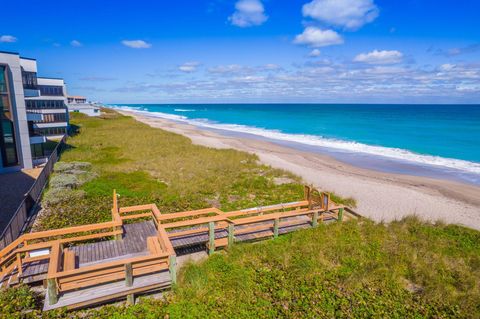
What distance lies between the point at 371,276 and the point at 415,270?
5.62 feet

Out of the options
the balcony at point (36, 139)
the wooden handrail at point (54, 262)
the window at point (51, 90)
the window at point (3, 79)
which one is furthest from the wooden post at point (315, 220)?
the window at point (51, 90)

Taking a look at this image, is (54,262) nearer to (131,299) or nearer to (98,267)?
(98,267)

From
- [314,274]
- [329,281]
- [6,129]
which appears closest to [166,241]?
[314,274]

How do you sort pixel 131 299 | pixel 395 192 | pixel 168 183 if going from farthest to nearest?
pixel 168 183, pixel 395 192, pixel 131 299

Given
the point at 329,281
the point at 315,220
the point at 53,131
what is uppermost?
the point at 53,131

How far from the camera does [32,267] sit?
8.77m

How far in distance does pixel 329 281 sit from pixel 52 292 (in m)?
7.79

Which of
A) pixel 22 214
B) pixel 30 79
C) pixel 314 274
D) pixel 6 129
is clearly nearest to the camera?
pixel 314 274

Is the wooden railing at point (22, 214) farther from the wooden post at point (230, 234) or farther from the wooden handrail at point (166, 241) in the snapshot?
the wooden post at point (230, 234)

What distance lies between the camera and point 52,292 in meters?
7.02

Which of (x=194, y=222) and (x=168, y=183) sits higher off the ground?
(x=194, y=222)

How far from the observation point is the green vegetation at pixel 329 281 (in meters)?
7.81

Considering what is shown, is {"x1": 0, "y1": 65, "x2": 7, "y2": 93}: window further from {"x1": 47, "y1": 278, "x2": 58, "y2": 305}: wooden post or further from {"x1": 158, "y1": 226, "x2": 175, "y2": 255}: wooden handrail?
{"x1": 47, "y1": 278, "x2": 58, "y2": 305}: wooden post

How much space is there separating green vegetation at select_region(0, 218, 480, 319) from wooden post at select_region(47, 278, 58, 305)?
1.13ft
